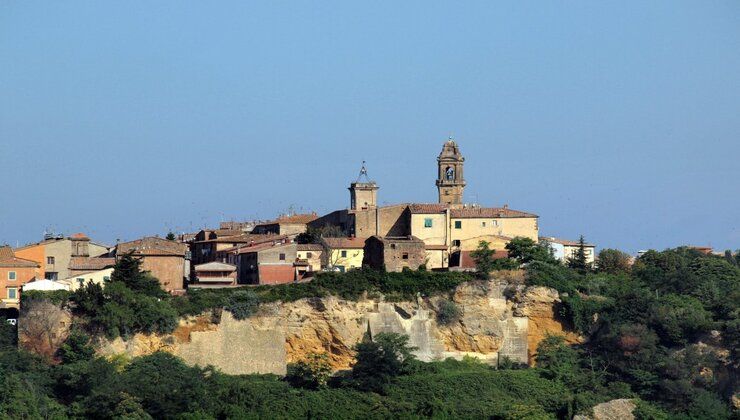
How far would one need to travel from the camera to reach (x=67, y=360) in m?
54.6

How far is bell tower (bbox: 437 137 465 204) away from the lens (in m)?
67.7

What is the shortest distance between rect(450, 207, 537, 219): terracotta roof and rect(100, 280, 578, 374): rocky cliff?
5.23 meters

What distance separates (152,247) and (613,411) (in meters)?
16.7

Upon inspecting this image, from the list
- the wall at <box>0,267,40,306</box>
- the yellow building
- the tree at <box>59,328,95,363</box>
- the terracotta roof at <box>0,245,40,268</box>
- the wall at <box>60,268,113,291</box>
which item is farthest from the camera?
the yellow building

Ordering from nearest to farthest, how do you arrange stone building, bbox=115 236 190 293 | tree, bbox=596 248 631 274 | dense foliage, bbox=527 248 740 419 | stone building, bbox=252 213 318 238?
dense foliage, bbox=527 248 740 419
stone building, bbox=115 236 190 293
tree, bbox=596 248 631 274
stone building, bbox=252 213 318 238

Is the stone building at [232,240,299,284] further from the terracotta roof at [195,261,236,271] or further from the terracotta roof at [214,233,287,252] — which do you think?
the terracotta roof at [214,233,287,252]

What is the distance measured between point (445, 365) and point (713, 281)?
1171 centimetres

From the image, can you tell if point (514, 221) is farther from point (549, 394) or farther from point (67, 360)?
point (67, 360)

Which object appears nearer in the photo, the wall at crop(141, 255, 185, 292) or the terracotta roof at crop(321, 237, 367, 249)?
the wall at crop(141, 255, 185, 292)

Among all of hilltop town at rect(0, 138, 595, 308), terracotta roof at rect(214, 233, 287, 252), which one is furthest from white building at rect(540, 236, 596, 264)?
terracotta roof at rect(214, 233, 287, 252)

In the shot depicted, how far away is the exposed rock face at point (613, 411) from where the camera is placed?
5581 centimetres

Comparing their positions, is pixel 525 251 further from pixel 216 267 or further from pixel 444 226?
pixel 216 267

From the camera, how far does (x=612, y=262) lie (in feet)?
222

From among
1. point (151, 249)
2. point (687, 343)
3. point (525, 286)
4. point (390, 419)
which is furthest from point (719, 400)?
point (151, 249)
